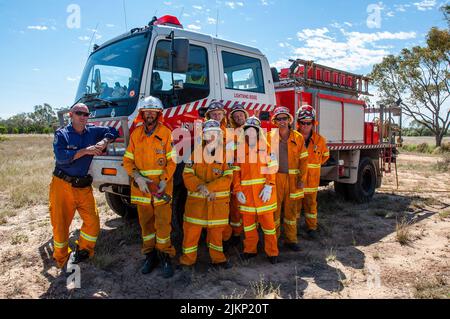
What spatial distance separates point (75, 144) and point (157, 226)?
1.26 metres

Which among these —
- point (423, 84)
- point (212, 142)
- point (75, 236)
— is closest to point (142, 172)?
point (212, 142)

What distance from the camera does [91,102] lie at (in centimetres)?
440

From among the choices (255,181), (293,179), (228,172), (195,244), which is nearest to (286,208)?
(293,179)

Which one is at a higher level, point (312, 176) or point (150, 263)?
point (312, 176)

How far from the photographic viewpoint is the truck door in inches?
183

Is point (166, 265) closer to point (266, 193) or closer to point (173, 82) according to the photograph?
point (266, 193)

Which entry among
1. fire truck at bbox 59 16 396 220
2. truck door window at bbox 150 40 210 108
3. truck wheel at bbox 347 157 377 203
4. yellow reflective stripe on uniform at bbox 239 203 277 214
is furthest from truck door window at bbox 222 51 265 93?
truck wheel at bbox 347 157 377 203

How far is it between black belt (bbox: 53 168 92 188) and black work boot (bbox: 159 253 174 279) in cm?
115

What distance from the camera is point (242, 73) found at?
4938 millimetres

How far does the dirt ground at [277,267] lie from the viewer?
344 centimetres

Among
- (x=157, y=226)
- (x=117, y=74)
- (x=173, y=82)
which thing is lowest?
(x=157, y=226)

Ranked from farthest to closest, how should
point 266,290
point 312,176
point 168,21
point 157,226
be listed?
point 312,176, point 168,21, point 157,226, point 266,290

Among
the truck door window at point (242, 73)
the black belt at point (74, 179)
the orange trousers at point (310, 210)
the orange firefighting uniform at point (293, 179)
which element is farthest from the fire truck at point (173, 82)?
the orange trousers at point (310, 210)
